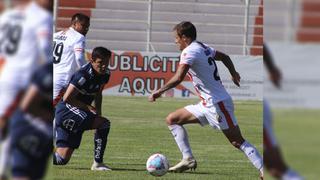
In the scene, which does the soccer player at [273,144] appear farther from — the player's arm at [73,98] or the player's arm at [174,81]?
the player's arm at [73,98]

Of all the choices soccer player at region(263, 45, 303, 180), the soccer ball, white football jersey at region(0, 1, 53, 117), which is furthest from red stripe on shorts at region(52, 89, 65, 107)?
soccer player at region(263, 45, 303, 180)

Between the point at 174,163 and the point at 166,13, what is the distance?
3.21 feet

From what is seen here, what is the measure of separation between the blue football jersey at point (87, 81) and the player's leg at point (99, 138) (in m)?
0.15

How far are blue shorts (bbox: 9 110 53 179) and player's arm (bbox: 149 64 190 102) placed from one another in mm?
1179

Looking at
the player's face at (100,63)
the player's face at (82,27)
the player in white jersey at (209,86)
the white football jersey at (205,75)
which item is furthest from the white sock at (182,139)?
the player's face at (82,27)

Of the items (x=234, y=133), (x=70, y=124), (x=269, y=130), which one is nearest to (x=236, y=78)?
(x=234, y=133)

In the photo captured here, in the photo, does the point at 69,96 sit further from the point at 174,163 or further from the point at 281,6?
the point at 281,6

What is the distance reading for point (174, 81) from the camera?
419 cm

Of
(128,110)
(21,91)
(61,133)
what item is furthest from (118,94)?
(21,91)

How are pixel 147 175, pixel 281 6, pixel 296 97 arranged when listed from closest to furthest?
pixel 296 97 < pixel 281 6 < pixel 147 175

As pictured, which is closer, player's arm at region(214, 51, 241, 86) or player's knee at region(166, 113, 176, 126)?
player's arm at region(214, 51, 241, 86)

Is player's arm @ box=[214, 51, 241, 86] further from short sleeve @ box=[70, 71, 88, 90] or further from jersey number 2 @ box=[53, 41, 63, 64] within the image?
jersey number 2 @ box=[53, 41, 63, 64]

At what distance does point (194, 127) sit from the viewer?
4.64 metres

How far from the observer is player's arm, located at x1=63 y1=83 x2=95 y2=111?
435 centimetres
